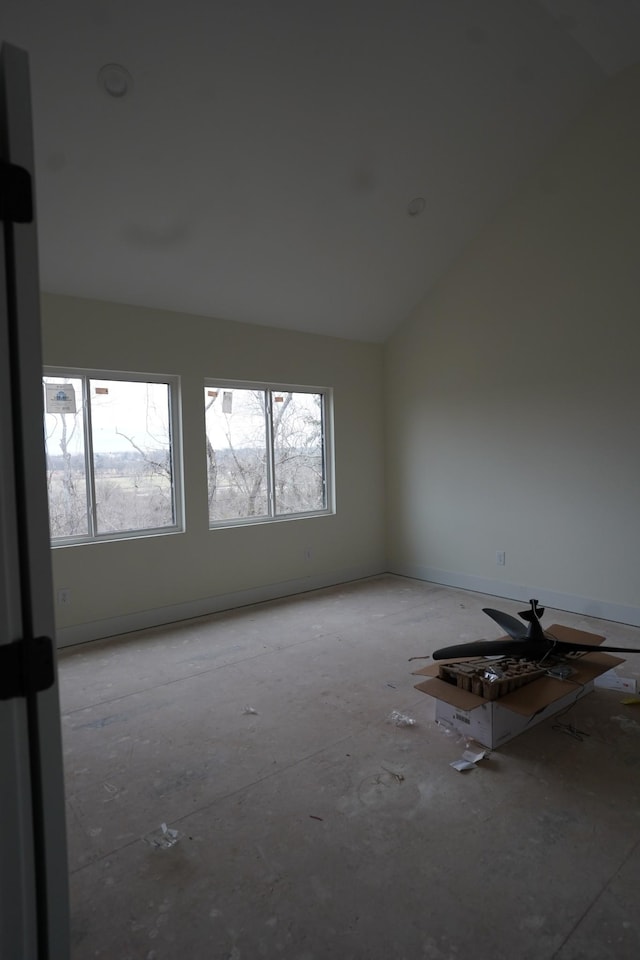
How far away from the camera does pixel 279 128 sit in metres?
3.45

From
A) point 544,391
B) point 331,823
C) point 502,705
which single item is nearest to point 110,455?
point 331,823

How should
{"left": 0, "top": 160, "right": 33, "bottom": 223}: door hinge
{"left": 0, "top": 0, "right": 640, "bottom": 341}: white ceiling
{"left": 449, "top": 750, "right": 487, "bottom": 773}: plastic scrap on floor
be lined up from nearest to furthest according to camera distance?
{"left": 0, "top": 160, "right": 33, "bottom": 223}: door hinge < {"left": 449, "top": 750, "right": 487, "bottom": 773}: plastic scrap on floor < {"left": 0, "top": 0, "right": 640, "bottom": 341}: white ceiling

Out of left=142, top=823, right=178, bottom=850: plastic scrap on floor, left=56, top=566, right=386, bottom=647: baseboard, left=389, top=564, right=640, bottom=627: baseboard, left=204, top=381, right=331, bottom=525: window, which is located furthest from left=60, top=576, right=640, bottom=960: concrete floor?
left=204, top=381, right=331, bottom=525: window

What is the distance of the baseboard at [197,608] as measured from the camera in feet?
13.9

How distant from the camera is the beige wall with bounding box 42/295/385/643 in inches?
165

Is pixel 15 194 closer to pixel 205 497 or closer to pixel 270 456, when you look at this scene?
pixel 205 497

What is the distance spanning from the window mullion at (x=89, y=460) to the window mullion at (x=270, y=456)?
1648mm

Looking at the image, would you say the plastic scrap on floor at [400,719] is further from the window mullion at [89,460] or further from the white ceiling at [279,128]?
the white ceiling at [279,128]

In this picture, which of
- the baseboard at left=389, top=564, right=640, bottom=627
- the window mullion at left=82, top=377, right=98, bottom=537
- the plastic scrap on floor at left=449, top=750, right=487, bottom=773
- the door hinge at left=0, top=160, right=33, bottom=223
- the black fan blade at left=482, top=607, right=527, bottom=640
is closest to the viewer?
the door hinge at left=0, top=160, right=33, bottom=223

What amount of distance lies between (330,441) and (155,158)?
313cm

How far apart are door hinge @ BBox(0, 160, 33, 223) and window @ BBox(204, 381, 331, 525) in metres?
3.96

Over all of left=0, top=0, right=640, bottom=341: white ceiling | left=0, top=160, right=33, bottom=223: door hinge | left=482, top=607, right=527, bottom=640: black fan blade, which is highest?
left=0, top=0, right=640, bottom=341: white ceiling

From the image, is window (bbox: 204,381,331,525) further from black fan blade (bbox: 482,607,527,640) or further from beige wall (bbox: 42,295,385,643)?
black fan blade (bbox: 482,607,527,640)

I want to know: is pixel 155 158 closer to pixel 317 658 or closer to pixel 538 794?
pixel 317 658
